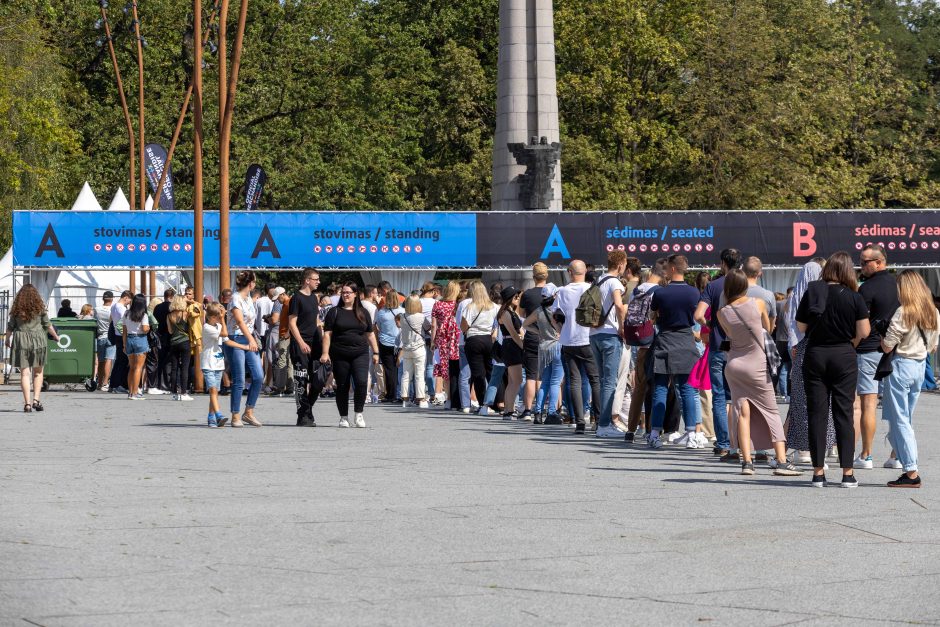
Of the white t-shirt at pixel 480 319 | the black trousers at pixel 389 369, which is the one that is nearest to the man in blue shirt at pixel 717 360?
the white t-shirt at pixel 480 319

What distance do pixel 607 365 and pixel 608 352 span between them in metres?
0.13

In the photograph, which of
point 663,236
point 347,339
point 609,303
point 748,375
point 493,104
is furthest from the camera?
point 493,104

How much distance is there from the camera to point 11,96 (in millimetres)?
41094

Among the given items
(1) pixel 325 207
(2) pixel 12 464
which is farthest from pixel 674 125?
(2) pixel 12 464

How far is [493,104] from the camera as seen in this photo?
53656 mm

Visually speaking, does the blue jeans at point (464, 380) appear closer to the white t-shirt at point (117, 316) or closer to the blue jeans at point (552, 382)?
the blue jeans at point (552, 382)

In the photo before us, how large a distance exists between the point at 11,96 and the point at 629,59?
66.4ft

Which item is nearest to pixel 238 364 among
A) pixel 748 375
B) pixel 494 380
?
pixel 494 380

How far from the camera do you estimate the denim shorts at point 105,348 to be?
2878cm

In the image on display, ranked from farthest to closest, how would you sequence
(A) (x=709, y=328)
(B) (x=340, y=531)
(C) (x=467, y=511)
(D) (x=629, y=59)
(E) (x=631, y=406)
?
(D) (x=629, y=59), (E) (x=631, y=406), (A) (x=709, y=328), (C) (x=467, y=511), (B) (x=340, y=531)

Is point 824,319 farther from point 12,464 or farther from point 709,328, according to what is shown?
point 12,464

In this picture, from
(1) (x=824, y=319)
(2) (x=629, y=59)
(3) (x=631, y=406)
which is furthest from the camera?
(2) (x=629, y=59)

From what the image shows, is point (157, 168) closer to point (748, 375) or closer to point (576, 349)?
point (576, 349)

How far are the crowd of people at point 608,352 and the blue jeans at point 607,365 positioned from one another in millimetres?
20
